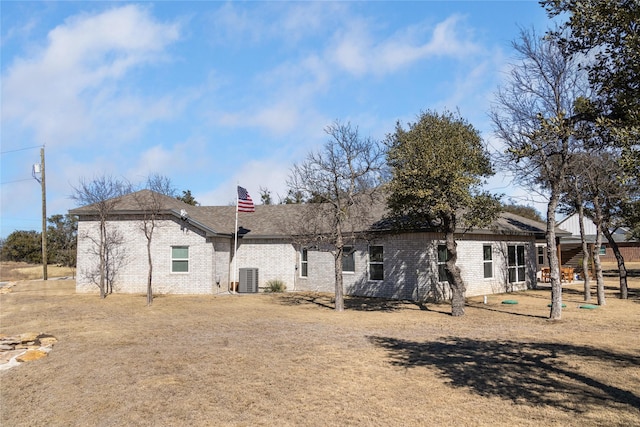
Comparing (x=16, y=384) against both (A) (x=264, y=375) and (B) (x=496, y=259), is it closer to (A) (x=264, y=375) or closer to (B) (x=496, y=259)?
(A) (x=264, y=375)

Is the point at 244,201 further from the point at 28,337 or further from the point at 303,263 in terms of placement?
the point at 28,337

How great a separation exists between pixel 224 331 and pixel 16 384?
17.4 ft

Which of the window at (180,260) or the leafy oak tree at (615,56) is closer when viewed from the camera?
the leafy oak tree at (615,56)

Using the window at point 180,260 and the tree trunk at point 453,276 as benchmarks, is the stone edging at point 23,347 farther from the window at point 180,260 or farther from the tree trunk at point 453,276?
the tree trunk at point 453,276

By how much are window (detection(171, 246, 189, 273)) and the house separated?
48mm

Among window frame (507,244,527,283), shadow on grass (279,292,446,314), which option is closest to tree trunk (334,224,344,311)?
shadow on grass (279,292,446,314)

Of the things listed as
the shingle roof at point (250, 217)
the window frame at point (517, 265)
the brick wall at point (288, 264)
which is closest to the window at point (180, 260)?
the brick wall at point (288, 264)

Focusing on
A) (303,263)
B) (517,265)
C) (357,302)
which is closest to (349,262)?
(357,302)

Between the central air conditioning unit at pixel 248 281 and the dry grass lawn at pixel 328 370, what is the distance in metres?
7.40

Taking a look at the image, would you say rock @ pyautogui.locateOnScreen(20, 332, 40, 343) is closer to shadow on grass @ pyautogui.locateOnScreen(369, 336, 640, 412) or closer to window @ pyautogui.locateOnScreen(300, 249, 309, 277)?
shadow on grass @ pyautogui.locateOnScreen(369, 336, 640, 412)

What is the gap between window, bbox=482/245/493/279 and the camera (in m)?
21.6

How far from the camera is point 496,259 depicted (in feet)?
73.2

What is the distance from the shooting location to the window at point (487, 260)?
21.6m

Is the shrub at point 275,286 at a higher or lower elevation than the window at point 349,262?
lower
